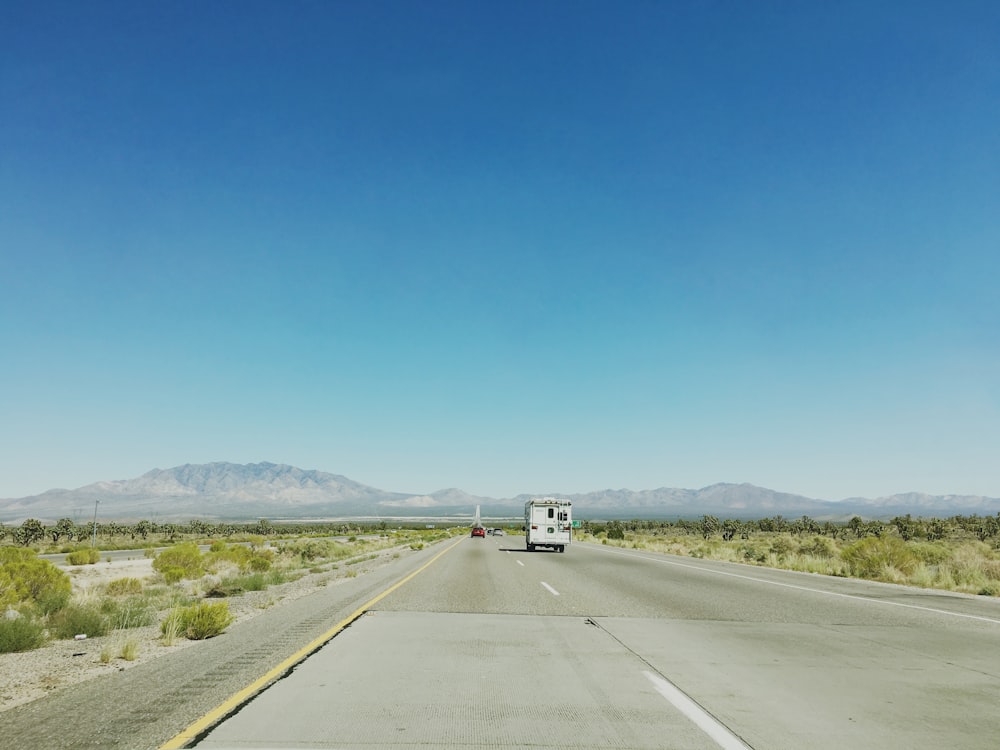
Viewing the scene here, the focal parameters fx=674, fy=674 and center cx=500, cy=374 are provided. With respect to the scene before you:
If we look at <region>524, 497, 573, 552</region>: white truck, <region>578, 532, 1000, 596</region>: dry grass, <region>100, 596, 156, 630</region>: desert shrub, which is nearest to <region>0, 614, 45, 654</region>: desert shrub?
<region>100, 596, 156, 630</region>: desert shrub

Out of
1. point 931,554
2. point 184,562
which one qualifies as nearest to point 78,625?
point 184,562

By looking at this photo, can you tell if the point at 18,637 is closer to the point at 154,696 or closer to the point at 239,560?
the point at 154,696

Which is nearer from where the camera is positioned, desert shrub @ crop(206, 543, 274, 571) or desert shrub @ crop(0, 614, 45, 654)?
desert shrub @ crop(0, 614, 45, 654)

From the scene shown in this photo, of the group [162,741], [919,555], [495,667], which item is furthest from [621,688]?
[919,555]

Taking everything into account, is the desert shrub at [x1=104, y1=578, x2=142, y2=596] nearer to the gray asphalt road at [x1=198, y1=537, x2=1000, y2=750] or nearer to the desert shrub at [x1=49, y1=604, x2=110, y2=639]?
the desert shrub at [x1=49, y1=604, x2=110, y2=639]

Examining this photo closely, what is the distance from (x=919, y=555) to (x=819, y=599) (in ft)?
46.8

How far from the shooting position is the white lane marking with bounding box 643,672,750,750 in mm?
5105

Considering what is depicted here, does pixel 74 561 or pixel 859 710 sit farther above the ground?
pixel 859 710

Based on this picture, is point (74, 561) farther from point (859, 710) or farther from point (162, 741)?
point (859, 710)

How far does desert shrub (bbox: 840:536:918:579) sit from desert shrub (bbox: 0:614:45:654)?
2239cm

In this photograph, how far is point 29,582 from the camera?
17281mm

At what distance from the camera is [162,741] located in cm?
511

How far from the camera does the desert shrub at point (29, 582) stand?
50.2ft

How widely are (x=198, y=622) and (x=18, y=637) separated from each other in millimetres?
2360
